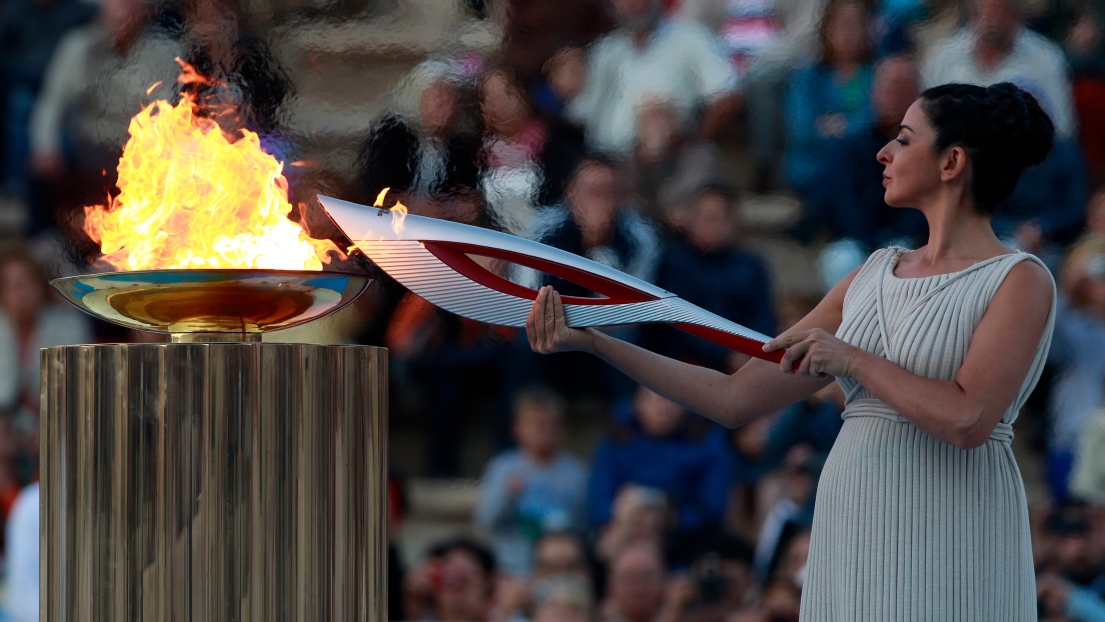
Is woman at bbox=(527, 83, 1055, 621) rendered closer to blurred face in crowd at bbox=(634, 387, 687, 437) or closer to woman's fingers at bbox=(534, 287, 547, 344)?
woman's fingers at bbox=(534, 287, 547, 344)

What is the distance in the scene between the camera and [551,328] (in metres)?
1.84

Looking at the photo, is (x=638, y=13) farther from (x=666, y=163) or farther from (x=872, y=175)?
(x=872, y=175)

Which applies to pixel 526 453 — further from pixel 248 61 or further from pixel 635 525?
pixel 248 61

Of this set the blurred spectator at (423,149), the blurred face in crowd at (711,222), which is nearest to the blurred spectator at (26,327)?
the blurred spectator at (423,149)

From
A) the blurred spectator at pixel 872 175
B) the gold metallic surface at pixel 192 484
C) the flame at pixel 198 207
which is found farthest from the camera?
the blurred spectator at pixel 872 175

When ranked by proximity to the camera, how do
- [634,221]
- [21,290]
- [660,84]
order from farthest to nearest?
[21,290] → [660,84] → [634,221]

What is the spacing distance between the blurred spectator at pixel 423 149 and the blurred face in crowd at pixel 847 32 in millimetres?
1372

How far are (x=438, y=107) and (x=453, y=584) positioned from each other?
1760 millimetres

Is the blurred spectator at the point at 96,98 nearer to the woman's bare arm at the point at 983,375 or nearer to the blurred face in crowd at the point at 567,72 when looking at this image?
the blurred face in crowd at the point at 567,72

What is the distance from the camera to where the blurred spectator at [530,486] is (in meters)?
4.15

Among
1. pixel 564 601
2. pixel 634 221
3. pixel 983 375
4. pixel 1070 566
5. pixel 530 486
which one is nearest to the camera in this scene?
pixel 983 375

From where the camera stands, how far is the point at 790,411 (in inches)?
163

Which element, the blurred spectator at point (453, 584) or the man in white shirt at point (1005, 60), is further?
the man in white shirt at point (1005, 60)

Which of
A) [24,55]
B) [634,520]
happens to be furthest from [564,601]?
[24,55]
